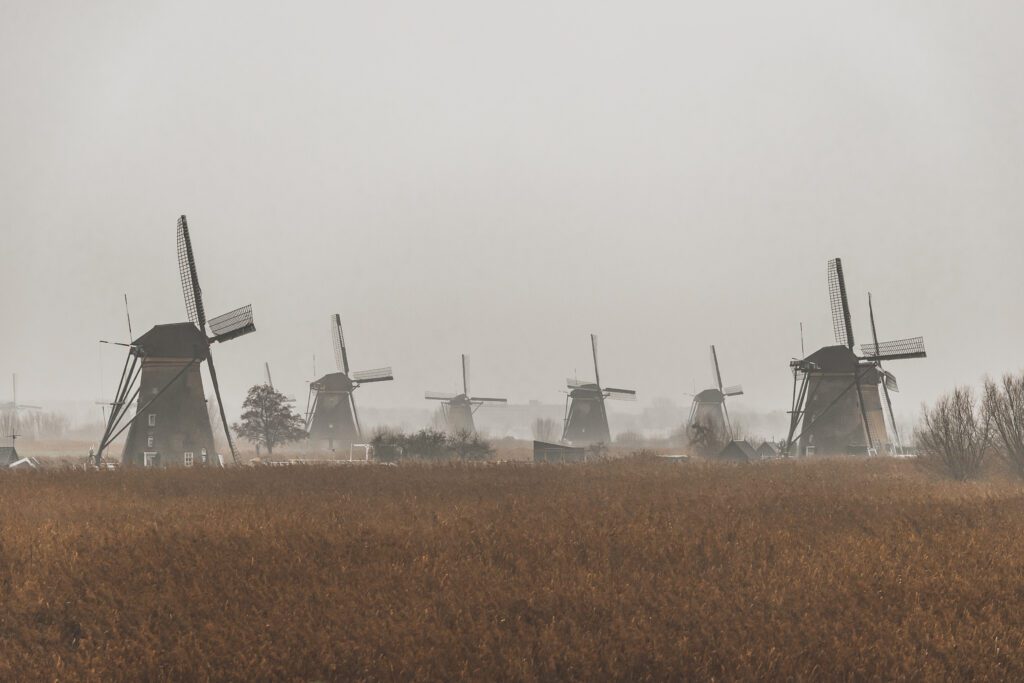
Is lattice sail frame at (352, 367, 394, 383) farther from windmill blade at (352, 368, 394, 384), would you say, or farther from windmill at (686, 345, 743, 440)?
windmill at (686, 345, 743, 440)

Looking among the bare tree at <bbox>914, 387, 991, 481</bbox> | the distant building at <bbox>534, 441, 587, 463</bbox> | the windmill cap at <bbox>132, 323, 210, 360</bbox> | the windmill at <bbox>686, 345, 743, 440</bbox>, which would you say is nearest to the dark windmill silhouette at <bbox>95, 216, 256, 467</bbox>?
the windmill cap at <bbox>132, 323, 210, 360</bbox>

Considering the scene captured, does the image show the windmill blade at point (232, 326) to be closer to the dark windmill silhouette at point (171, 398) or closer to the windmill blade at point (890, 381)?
the dark windmill silhouette at point (171, 398)

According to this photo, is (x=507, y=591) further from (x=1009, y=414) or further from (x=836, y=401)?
(x=836, y=401)

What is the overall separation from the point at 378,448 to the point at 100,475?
67.2 ft

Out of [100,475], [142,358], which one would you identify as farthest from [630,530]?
[142,358]

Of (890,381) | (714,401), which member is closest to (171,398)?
(890,381)

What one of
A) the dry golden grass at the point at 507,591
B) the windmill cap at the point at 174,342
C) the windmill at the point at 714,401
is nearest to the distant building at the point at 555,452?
the windmill cap at the point at 174,342

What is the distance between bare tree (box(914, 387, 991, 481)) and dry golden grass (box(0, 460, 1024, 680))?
36.9ft

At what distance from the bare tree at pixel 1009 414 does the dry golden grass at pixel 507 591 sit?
1098cm

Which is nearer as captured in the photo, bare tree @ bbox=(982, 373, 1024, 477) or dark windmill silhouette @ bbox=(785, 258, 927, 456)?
bare tree @ bbox=(982, 373, 1024, 477)

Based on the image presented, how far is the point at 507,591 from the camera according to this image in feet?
30.8

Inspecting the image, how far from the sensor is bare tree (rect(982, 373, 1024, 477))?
24.7 meters

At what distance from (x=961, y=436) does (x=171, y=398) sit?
2928 centimetres

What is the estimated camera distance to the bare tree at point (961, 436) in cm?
2552
